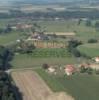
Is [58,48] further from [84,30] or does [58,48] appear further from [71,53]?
[84,30]

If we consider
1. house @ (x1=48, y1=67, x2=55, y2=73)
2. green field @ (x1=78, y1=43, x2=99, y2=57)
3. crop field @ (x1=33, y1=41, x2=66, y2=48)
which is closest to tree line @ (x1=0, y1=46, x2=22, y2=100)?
house @ (x1=48, y1=67, x2=55, y2=73)

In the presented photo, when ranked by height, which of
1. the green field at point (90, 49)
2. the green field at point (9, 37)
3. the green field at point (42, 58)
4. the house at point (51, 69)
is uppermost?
the house at point (51, 69)

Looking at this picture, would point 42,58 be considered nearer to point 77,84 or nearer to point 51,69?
point 51,69

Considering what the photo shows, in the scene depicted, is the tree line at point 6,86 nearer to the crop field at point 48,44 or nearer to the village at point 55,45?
the village at point 55,45

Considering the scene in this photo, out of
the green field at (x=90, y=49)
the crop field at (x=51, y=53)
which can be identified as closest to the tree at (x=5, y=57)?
the crop field at (x=51, y=53)

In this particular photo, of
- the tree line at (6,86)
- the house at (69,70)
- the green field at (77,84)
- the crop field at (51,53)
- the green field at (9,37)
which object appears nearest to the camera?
the tree line at (6,86)

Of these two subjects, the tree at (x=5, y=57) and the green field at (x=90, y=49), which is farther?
the green field at (x=90, y=49)

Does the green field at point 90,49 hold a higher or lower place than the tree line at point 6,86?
lower

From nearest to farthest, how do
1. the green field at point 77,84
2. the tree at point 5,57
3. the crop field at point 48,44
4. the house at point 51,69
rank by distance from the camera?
the green field at point 77,84, the house at point 51,69, the tree at point 5,57, the crop field at point 48,44
